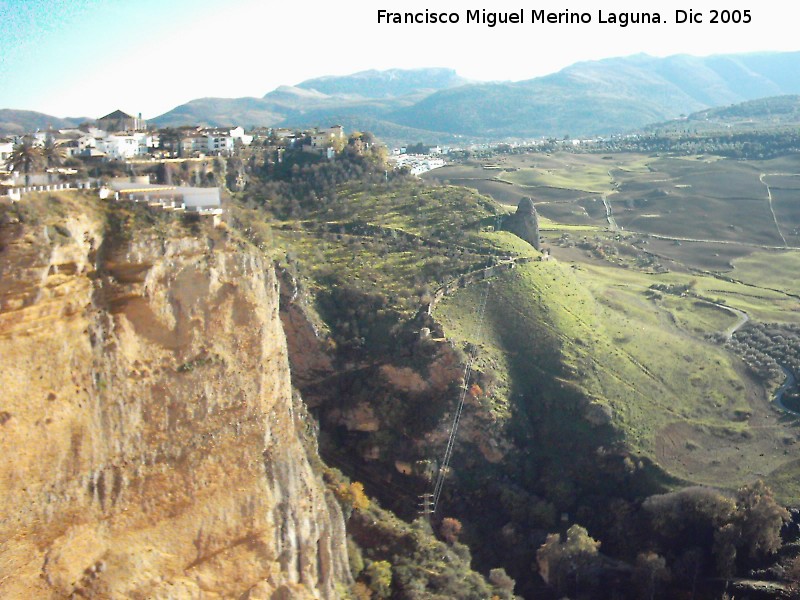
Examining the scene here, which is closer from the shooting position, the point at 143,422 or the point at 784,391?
the point at 143,422

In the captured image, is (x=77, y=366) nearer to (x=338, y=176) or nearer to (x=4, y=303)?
(x=4, y=303)

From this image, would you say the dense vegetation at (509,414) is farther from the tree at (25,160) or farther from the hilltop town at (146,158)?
the tree at (25,160)

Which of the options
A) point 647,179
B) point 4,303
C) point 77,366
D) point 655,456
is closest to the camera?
point 4,303

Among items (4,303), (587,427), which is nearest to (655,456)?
(587,427)

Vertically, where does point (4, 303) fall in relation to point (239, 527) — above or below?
above

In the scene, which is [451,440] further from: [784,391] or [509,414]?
[784,391]

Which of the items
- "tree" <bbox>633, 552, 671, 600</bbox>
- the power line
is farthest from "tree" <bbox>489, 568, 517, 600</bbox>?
"tree" <bbox>633, 552, 671, 600</bbox>

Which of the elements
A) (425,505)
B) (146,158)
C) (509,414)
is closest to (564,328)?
(509,414)
